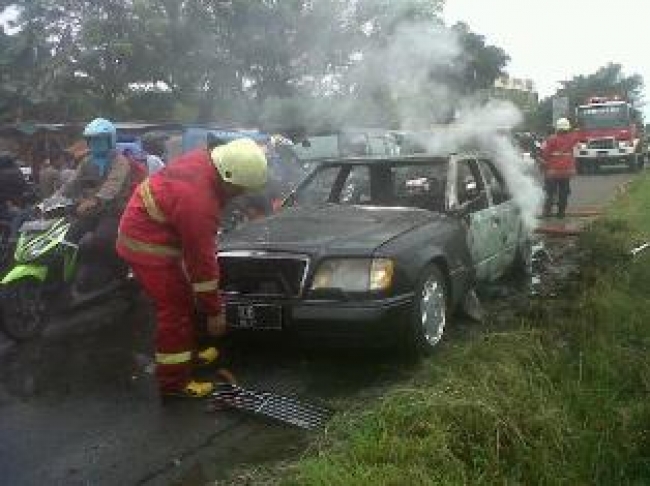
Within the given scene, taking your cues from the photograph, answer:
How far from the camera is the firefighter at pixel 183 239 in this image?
4543mm

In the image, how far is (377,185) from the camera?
6844 mm

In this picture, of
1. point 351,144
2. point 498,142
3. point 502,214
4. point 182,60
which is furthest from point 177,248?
point 182,60

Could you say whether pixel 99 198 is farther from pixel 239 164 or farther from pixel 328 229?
pixel 239 164

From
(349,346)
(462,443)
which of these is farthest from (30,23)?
(462,443)

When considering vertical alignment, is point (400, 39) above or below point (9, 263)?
above

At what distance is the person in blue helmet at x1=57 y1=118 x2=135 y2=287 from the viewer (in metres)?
6.68

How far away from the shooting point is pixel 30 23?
23.2m

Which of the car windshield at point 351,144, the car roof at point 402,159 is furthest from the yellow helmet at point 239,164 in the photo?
the car windshield at point 351,144

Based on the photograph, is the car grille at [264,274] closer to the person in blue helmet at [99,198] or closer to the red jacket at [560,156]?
the person in blue helmet at [99,198]

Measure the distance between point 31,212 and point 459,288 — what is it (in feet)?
13.1

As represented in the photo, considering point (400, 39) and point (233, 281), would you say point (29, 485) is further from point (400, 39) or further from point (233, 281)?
point (400, 39)

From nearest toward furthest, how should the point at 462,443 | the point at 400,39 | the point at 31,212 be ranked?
the point at 462,443 → the point at 31,212 → the point at 400,39

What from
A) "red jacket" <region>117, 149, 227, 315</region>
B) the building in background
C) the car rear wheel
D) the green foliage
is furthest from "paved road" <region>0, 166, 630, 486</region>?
the green foliage

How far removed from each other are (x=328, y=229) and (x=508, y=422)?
A: 229 cm
